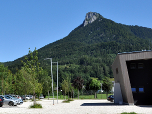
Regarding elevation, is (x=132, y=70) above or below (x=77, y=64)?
below

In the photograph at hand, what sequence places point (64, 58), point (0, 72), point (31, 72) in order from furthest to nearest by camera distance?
point (64, 58) < point (0, 72) < point (31, 72)

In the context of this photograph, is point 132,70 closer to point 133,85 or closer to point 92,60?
point 133,85

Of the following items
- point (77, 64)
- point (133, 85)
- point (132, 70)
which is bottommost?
point (133, 85)

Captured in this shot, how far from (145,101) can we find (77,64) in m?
151

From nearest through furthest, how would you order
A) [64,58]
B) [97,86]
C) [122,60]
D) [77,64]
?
[122,60], [97,86], [77,64], [64,58]

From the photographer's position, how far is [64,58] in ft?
648

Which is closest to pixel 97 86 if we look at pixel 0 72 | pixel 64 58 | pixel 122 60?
pixel 0 72

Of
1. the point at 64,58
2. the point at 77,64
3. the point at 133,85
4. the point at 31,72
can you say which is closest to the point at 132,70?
the point at 133,85

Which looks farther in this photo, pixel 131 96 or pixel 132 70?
pixel 132 70

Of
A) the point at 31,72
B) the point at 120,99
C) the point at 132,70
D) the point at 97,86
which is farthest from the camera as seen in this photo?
the point at 97,86

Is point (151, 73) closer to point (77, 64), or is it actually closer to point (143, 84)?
point (143, 84)

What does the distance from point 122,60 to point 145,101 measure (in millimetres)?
7002

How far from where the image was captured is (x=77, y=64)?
184 metres

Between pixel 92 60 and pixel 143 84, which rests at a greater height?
pixel 92 60
